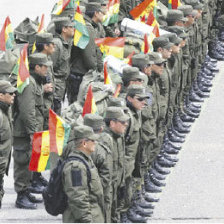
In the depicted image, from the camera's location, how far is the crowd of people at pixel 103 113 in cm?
1424

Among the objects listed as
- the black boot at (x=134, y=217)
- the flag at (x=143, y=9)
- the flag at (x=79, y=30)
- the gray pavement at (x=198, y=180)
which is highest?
the flag at (x=79, y=30)

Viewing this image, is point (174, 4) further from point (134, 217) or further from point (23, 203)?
point (134, 217)

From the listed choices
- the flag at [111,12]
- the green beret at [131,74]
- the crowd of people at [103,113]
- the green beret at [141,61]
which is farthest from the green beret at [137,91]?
the flag at [111,12]

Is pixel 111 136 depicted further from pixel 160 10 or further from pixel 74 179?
pixel 160 10

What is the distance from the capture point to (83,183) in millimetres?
13648

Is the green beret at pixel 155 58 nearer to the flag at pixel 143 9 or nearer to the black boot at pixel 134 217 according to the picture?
the black boot at pixel 134 217

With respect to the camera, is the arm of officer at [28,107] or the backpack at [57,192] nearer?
the backpack at [57,192]

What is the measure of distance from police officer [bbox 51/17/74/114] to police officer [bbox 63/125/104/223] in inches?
207

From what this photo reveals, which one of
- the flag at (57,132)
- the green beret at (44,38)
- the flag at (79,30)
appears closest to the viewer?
the flag at (57,132)

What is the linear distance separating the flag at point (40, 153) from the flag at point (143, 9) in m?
7.23

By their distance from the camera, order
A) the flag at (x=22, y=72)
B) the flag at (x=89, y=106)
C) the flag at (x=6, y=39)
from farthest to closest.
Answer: the flag at (x=6, y=39) < the flag at (x=22, y=72) < the flag at (x=89, y=106)

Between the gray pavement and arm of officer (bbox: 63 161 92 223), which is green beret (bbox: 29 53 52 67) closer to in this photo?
the gray pavement

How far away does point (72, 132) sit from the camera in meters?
14.9

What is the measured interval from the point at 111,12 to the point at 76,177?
29.4 feet
